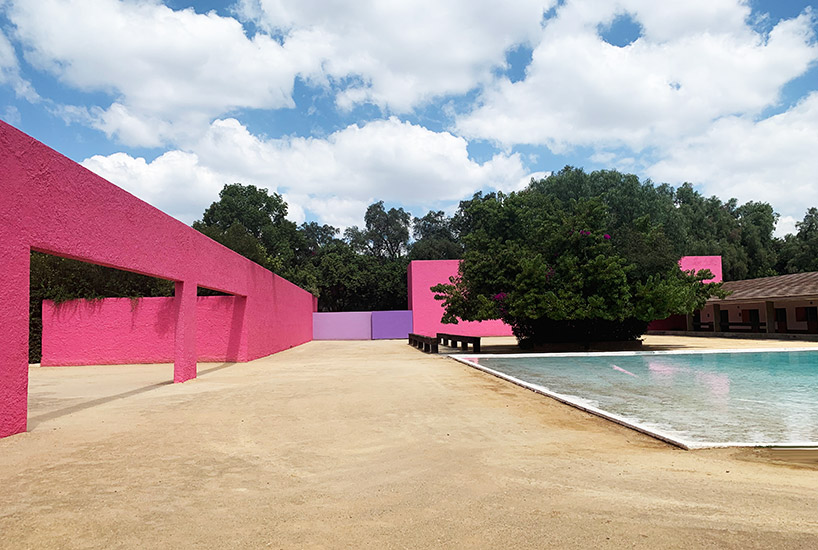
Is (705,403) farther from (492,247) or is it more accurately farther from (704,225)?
(704,225)

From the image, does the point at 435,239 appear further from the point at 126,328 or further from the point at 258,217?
the point at 126,328

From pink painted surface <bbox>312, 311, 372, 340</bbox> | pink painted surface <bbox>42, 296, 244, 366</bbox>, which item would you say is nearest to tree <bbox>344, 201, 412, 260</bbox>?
pink painted surface <bbox>312, 311, 372, 340</bbox>

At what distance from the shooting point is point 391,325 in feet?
121

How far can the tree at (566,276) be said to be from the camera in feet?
59.0

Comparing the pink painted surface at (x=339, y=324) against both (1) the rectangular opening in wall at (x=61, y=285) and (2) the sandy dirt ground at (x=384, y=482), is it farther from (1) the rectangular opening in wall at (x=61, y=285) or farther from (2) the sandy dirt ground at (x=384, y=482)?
(2) the sandy dirt ground at (x=384, y=482)

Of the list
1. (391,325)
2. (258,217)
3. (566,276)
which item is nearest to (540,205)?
(566,276)

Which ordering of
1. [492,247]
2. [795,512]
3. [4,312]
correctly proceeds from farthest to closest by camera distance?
[492,247]
[4,312]
[795,512]

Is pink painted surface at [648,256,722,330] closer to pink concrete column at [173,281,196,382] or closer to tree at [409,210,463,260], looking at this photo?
tree at [409,210,463,260]

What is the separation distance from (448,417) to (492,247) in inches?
537

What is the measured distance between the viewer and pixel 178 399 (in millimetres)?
9359

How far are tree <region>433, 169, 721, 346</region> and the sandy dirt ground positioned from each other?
10.3m

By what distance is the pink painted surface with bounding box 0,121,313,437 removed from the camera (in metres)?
6.37

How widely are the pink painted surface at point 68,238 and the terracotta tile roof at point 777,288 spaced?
2497 centimetres

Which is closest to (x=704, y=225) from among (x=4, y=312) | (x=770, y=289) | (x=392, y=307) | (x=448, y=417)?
(x=770, y=289)
